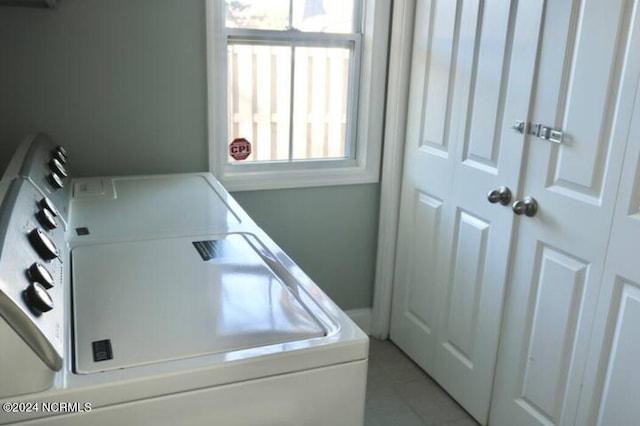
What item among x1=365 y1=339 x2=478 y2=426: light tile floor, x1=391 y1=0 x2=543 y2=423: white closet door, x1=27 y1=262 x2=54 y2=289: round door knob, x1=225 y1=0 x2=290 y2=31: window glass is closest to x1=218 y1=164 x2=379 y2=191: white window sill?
x1=391 y1=0 x2=543 y2=423: white closet door

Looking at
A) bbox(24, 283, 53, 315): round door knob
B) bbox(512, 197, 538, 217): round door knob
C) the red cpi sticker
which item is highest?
bbox(24, 283, 53, 315): round door knob

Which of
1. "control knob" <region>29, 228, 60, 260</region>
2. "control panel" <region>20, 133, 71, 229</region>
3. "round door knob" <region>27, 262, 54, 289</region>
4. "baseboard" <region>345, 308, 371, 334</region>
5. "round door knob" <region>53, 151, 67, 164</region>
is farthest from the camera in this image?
"baseboard" <region>345, 308, 371, 334</region>

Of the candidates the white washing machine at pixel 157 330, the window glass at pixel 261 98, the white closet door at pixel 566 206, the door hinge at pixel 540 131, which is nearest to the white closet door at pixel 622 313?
the white closet door at pixel 566 206

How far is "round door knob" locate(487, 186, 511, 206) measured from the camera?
2041mm

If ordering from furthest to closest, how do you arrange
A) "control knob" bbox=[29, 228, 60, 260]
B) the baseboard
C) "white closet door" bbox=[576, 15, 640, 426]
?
1. the baseboard
2. "white closet door" bbox=[576, 15, 640, 426]
3. "control knob" bbox=[29, 228, 60, 260]

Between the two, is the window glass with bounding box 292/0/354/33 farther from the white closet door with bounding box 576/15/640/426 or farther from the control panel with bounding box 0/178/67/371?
the control panel with bounding box 0/178/67/371

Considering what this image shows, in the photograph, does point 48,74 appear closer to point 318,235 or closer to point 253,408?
point 318,235

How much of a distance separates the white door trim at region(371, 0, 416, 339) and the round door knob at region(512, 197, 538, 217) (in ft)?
2.62

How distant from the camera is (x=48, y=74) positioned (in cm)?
210

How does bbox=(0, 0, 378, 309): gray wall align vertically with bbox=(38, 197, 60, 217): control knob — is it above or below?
above

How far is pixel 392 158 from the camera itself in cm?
268

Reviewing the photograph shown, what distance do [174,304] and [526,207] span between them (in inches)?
50.3

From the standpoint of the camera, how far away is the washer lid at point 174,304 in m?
1.04

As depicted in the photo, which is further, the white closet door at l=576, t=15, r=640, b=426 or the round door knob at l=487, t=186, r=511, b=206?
the round door knob at l=487, t=186, r=511, b=206
